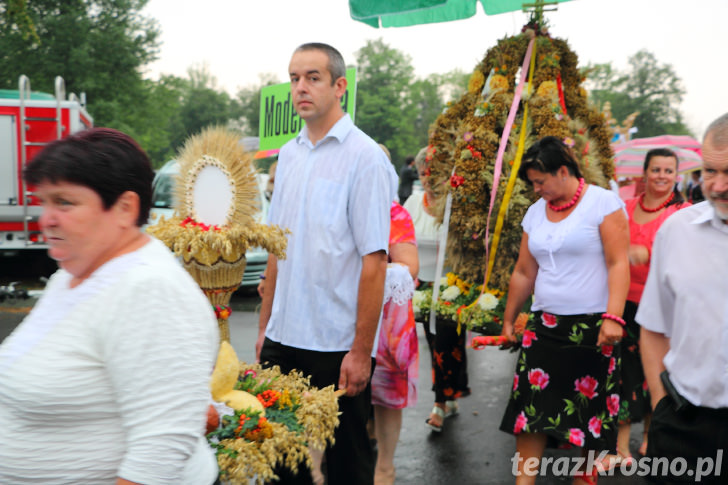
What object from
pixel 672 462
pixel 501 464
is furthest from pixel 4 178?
pixel 672 462

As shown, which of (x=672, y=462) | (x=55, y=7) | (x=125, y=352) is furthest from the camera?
(x=55, y=7)

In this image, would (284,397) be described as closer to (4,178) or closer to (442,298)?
(442,298)

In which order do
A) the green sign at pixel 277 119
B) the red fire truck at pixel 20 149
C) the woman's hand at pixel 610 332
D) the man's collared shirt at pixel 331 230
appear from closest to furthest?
the man's collared shirt at pixel 331 230, the woman's hand at pixel 610 332, the green sign at pixel 277 119, the red fire truck at pixel 20 149

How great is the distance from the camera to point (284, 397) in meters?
2.54

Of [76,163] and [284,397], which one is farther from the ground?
[76,163]

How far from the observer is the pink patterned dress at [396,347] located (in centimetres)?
376

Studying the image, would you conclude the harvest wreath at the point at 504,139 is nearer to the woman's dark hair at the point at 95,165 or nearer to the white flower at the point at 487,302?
the white flower at the point at 487,302

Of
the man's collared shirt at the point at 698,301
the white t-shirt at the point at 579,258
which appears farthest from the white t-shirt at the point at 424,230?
the man's collared shirt at the point at 698,301

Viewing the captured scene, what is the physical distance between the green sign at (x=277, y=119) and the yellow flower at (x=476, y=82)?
149 cm

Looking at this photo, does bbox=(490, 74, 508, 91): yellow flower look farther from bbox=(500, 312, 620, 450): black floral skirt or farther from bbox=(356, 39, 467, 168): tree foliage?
bbox=(356, 39, 467, 168): tree foliage

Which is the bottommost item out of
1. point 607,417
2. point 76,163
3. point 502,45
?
point 607,417

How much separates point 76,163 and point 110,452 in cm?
65

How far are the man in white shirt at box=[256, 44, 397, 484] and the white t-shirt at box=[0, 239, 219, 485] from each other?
1317mm

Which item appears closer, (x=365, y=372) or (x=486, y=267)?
(x=365, y=372)
